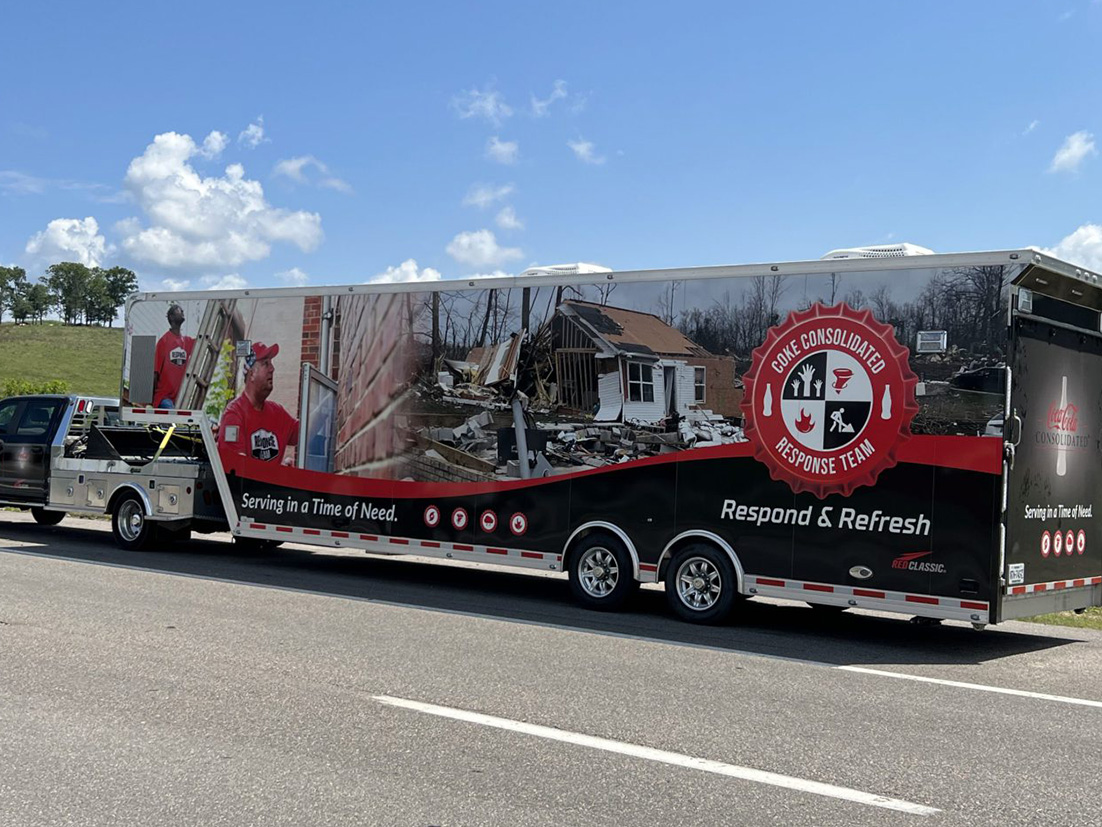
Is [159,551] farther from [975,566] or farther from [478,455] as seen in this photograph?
[975,566]

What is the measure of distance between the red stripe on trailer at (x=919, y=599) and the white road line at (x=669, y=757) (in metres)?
4.16

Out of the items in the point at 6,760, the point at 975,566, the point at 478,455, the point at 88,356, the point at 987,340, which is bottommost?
the point at 6,760

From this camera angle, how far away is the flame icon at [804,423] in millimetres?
9945

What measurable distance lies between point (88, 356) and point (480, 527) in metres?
80.7

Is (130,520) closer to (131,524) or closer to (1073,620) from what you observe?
(131,524)

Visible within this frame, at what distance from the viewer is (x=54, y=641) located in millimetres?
8711

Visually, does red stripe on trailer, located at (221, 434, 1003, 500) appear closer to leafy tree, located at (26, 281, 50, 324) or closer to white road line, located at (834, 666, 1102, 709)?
white road line, located at (834, 666, 1102, 709)

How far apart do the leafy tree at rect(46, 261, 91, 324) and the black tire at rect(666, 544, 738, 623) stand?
13867 centimetres

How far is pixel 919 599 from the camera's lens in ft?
30.8

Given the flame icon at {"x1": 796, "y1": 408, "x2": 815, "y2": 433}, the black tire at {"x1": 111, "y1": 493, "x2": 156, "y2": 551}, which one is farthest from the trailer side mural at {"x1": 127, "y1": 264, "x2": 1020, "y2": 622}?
the black tire at {"x1": 111, "y1": 493, "x2": 156, "y2": 551}

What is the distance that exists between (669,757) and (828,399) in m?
4.77

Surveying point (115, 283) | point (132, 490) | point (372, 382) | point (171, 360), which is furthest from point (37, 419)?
point (115, 283)

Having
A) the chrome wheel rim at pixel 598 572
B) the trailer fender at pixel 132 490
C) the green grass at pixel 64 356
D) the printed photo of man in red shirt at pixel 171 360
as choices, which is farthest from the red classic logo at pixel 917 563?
the green grass at pixel 64 356

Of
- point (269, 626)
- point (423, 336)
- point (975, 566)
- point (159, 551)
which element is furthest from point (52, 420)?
point (975, 566)
